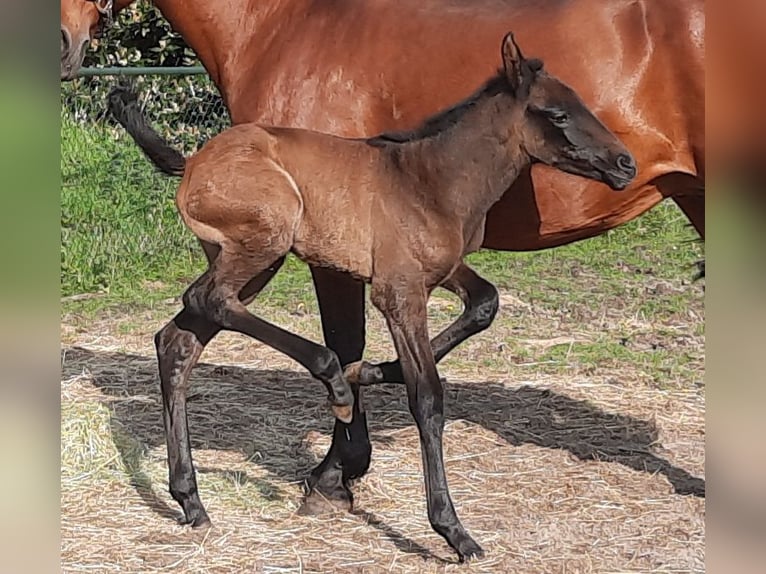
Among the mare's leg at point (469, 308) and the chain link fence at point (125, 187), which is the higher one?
the chain link fence at point (125, 187)

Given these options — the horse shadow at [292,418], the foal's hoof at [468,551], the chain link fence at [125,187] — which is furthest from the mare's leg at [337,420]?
the chain link fence at [125,187]

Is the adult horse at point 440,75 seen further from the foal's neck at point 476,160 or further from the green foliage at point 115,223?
the green foliage at point 115,223

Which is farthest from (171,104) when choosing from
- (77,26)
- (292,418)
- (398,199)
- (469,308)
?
(398,199)

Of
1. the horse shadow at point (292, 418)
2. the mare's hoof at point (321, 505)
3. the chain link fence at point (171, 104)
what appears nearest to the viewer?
→ the mare's hoof at point (321, 505)

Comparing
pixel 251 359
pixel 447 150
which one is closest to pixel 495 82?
pixel 447 150

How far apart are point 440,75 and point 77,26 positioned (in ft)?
4.59

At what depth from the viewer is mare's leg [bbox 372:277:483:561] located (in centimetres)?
336

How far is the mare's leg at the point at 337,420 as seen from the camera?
3988 mm

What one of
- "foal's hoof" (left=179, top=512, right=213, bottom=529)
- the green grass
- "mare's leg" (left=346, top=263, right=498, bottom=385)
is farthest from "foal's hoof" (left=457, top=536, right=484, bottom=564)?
the green grass

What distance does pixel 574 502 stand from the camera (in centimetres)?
403

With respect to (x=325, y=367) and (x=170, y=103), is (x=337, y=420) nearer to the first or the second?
(x=325, y=367)

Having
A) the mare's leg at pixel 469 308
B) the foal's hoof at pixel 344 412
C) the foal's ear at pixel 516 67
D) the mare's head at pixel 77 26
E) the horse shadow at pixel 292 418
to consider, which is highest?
the mare's head at pixel 77 26

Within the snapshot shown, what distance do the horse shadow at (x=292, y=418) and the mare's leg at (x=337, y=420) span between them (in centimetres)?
21

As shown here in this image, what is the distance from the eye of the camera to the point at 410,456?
4.62m
